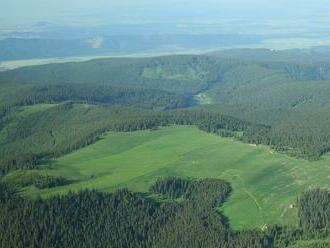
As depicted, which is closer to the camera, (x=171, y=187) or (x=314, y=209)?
(x=314, y=209)

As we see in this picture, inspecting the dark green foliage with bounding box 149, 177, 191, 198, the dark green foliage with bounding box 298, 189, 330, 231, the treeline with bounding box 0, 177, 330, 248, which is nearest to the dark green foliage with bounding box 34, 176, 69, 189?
the treeline with bounding box 0, 177, 330, 248

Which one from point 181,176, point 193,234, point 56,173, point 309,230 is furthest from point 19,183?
point 309,230

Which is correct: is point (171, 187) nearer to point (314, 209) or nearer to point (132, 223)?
point (132, 223)

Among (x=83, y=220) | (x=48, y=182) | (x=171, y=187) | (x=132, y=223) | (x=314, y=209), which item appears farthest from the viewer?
(x=48, y=182)

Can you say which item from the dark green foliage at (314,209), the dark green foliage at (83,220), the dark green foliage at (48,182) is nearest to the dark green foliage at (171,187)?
the dark green foliage at (83,220)

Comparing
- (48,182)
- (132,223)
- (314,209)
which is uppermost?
(48,182)

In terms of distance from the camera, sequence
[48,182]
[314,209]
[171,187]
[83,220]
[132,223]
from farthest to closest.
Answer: [48,182] < [171,187] < [314,209] < [132,223] < [83,220]

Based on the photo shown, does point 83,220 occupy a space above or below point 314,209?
below

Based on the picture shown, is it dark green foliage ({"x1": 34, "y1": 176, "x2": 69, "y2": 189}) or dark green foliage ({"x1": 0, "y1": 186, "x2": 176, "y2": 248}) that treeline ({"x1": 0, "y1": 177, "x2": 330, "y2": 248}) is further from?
dark green foliage ({"x1": 34, "y1": 176, "x2": 69, "y2": 189})

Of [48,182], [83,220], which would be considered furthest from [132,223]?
[48,182]
